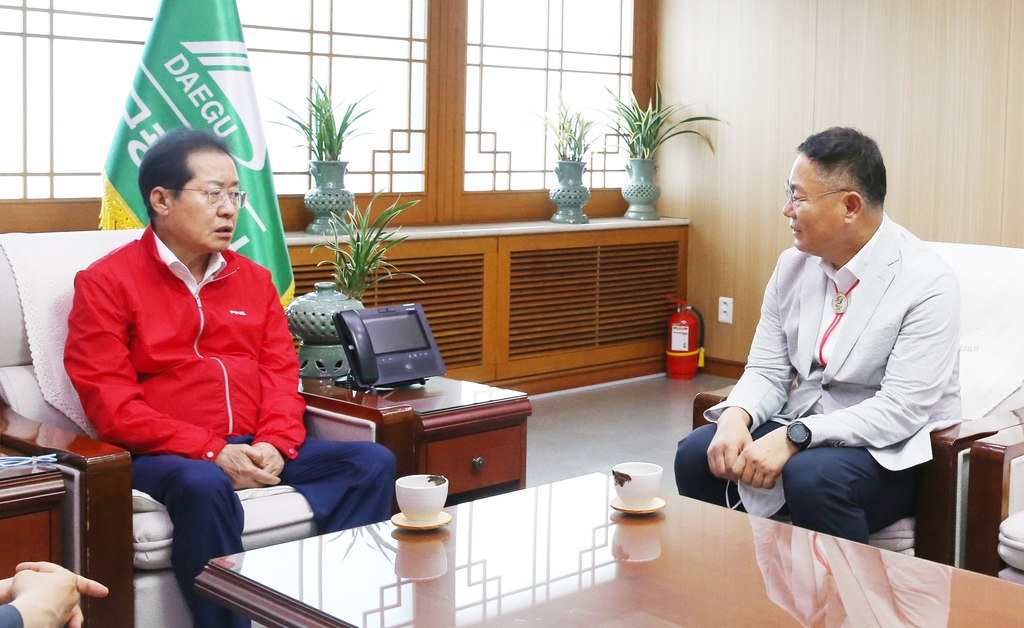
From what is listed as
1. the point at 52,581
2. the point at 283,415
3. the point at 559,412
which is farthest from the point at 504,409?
the point at 559,412

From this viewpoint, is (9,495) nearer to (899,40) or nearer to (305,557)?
(305,557)

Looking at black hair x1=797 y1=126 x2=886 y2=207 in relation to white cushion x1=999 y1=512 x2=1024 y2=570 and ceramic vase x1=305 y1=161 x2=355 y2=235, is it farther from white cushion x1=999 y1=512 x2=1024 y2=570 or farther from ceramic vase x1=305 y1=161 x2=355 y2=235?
ceramic vase x1=305 y1=161 x2=355 y2=235

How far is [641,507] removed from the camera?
2068 mm

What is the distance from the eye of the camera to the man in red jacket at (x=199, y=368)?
7.56ft

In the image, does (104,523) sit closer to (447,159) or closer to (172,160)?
(172,160)

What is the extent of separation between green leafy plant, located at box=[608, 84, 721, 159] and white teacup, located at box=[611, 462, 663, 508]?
367cm

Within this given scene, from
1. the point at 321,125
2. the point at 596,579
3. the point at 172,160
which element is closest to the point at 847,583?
the point at 596,579

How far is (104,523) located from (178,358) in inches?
20.4

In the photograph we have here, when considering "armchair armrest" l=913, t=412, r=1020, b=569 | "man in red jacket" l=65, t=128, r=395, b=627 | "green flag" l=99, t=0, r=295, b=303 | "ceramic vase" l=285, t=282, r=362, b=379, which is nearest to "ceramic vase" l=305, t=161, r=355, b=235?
"green flag" l=99, t=0, r=295, b=303

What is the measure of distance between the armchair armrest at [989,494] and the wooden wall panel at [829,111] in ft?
8.56

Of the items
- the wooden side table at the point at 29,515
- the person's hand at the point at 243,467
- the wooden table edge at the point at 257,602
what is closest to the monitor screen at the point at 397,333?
the person's hand at the point at 243,467

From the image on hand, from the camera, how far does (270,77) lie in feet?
14.5

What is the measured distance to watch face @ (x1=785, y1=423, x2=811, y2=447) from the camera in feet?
7.61

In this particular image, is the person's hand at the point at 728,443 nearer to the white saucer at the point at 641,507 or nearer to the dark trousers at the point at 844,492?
the dark trousers at the point at 844,492
